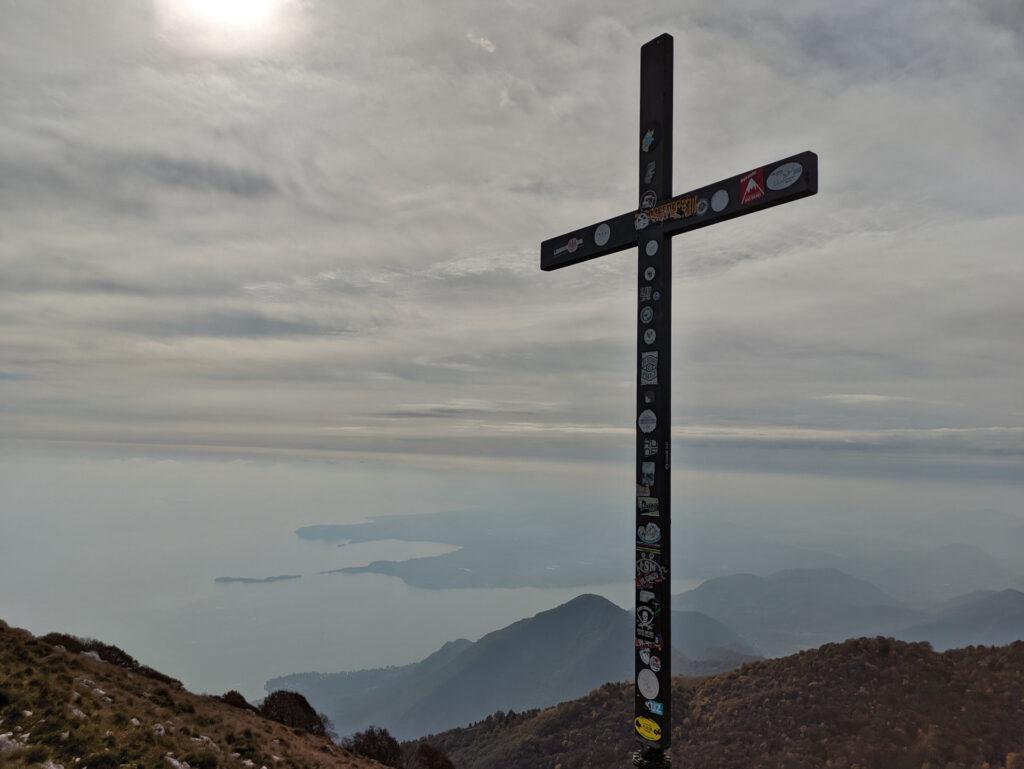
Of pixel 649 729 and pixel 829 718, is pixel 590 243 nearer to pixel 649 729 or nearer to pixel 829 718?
pixel 649 729

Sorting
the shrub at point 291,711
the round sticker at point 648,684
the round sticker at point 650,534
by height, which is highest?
the round sticker at point 650,534

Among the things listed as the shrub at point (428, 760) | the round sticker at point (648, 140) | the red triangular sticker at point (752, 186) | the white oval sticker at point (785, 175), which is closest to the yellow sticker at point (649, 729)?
the red triangular sticker at point (752, 186)

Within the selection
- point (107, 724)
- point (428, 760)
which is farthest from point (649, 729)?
point (428, 760)

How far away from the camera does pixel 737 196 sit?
752 cm

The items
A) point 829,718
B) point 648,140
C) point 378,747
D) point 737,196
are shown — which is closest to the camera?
point 737,196

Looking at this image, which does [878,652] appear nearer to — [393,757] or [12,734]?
[393,757]

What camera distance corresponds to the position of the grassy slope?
27.8ft

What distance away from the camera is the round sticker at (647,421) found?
314 inches

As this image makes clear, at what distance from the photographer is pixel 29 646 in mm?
12750

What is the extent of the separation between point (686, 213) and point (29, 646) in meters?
16.9

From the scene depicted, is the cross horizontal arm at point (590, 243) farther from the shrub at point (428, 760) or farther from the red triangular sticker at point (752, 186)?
the shrub at point (428, 760)

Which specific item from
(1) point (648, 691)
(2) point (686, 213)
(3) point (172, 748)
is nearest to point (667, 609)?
(1) point (648, 691)

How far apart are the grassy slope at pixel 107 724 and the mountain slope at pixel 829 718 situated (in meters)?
25.2

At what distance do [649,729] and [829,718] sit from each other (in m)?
32.2
